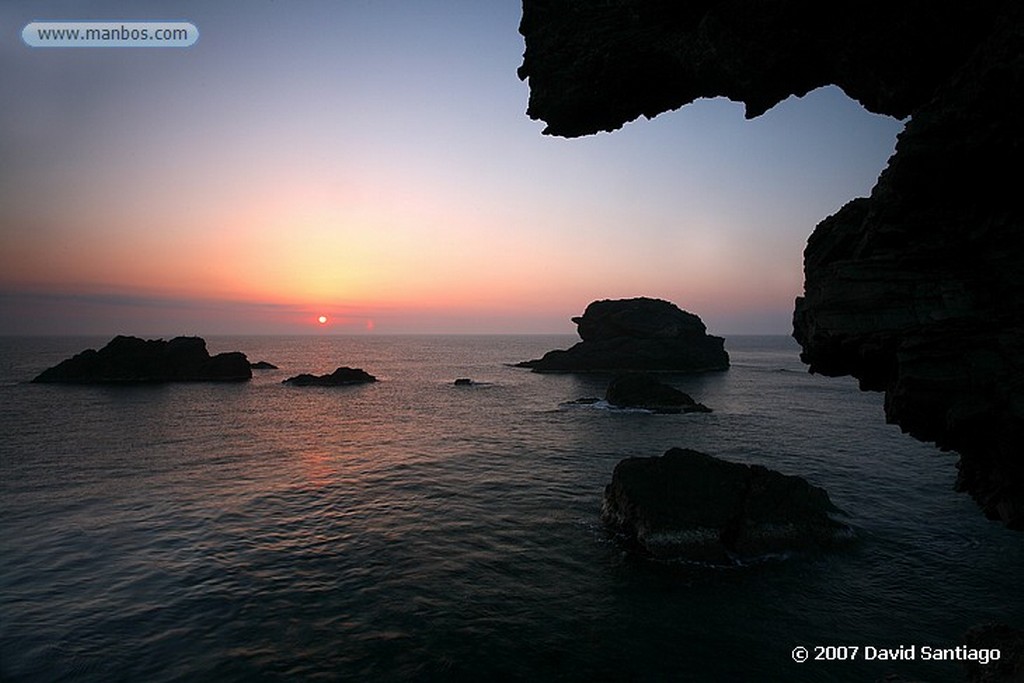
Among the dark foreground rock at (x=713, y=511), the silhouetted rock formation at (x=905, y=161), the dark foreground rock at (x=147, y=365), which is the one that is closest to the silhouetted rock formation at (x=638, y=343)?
the dark foreground rock at (x=147, y=365)

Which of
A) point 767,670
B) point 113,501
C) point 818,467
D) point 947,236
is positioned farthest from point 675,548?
point 113,501

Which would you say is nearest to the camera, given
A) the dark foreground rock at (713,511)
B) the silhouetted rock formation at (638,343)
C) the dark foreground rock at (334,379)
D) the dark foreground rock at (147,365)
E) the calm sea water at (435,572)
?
the calm sea water at (435,572)

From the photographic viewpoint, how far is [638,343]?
130m

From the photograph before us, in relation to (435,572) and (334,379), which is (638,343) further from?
(435,572)

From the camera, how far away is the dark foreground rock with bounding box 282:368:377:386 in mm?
102950

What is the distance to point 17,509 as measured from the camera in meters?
29.2

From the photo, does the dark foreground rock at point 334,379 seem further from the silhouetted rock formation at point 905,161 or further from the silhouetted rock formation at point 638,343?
the silhouetted rock formation at point 905,161

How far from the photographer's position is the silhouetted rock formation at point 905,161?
10.9 metres

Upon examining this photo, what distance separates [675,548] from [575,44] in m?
20.6

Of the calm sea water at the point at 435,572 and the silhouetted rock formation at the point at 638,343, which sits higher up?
the silhouetted rock formation at the point at 638,343

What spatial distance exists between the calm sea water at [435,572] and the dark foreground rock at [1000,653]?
2691mm

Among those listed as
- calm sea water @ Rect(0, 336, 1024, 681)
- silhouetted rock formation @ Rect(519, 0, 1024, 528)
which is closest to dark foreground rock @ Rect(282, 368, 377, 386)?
calm sea water @ Rect(0, 336, 1024, 681)

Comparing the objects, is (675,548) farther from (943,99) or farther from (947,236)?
(943,99)

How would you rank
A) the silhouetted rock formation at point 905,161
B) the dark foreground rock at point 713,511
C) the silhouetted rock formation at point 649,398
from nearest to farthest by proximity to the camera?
the silhouetted rock formation at point 905,161 → the dark foreground rock at point 713,511 → the silhouetted rock formation at point 649,398
